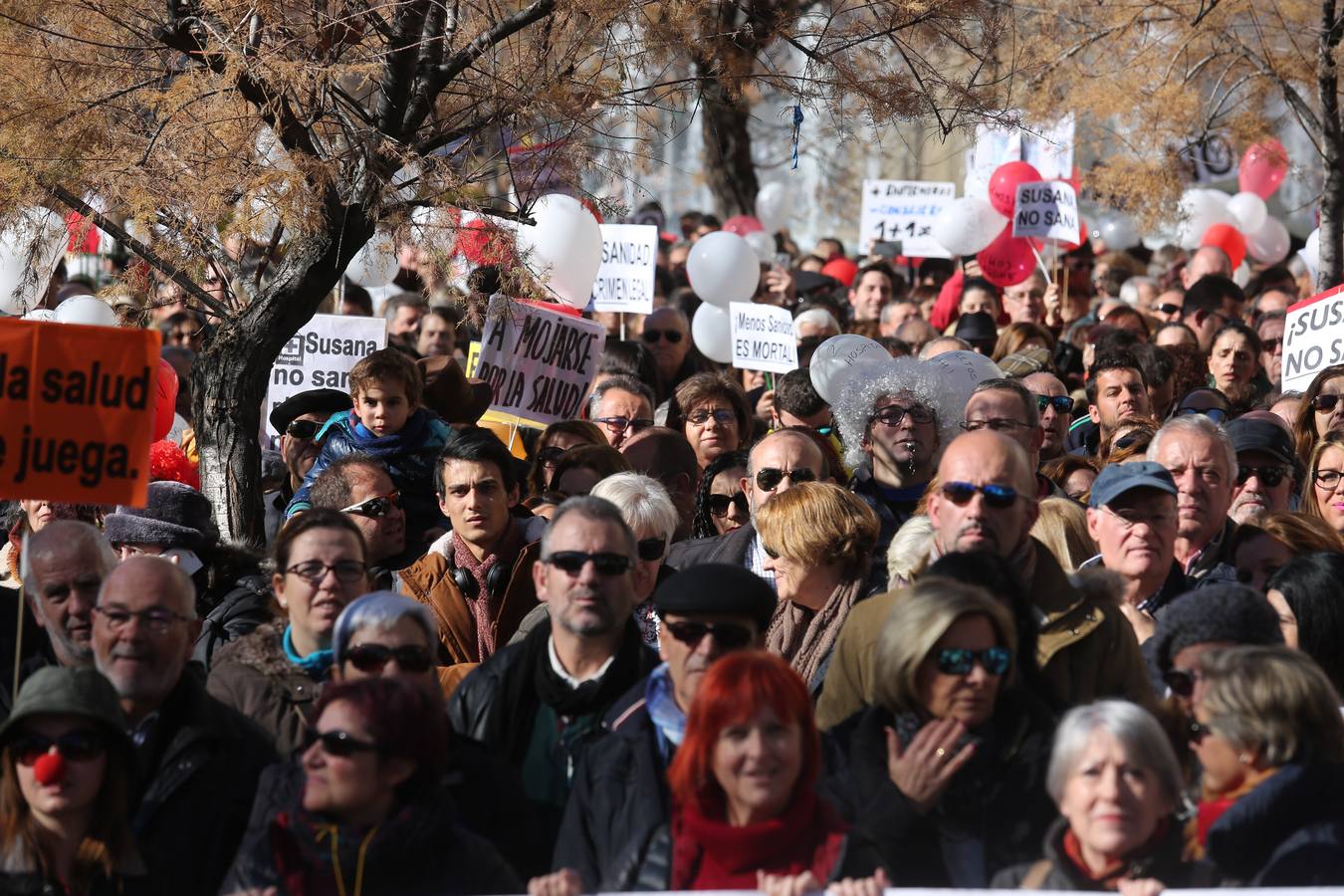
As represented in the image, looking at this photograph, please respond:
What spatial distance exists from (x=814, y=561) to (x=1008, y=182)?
30.2 feet

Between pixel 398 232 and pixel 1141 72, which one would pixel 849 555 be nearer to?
pixel 398 232

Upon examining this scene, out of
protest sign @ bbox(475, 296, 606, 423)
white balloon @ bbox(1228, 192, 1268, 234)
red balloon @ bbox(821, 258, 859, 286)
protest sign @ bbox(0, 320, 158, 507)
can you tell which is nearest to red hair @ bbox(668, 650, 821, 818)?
protest sign @ bbox(0, 320, 158, 507)

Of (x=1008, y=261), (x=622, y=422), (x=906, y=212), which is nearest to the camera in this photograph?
(x=622, y=422)

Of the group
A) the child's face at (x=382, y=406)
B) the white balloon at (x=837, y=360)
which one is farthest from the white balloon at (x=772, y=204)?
the child's face at (x=382, y=406)

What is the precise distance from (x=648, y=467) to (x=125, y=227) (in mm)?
2376

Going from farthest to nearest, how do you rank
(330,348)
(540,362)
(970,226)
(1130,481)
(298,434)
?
(970,226) < (330,348) < (540,362) < (298,434) < (1130,481)

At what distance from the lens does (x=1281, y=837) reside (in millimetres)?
3914

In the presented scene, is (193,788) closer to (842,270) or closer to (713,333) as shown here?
(713,333)

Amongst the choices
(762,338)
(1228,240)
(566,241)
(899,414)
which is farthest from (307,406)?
(1228,240)

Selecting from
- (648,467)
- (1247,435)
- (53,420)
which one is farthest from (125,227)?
(1247,435)

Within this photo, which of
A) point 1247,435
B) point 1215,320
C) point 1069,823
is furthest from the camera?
point 1215,320

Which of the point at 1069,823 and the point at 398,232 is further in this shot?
the point at 398,232

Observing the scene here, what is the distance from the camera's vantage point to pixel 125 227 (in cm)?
783

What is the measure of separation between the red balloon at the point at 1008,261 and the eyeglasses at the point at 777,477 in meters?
7.83
